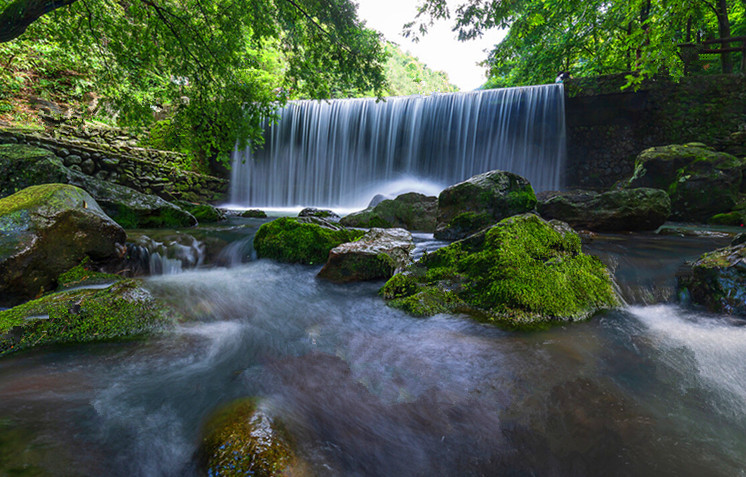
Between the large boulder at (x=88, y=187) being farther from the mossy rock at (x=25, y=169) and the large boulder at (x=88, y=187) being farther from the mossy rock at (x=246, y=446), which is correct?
the mossy rock at (x=246, y=446)

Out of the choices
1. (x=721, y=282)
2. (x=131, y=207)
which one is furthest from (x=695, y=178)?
(x=131, y=207)

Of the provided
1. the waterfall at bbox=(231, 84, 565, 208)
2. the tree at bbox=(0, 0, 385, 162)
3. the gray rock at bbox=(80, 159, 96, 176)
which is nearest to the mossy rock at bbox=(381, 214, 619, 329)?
the tree at bbox=(0, 0, 385, 162)

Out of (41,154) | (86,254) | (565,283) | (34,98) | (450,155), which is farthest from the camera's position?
(450,155)

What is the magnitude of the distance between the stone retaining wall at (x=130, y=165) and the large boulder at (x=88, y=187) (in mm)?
2620

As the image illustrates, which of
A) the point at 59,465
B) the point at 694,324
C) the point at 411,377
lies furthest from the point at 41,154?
the point at 694,324

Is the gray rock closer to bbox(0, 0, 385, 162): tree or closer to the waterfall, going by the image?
bbox(0, 0, 385, 162): tree

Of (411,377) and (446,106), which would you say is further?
(446,106)

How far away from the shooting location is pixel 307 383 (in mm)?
2045

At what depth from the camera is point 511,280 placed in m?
2.94

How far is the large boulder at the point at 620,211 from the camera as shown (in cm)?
624

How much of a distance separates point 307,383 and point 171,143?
16.8 ft

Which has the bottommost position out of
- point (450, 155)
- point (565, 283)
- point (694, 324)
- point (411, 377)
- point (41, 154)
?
point (411, 377)

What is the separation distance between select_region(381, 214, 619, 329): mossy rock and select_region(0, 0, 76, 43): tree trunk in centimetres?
524

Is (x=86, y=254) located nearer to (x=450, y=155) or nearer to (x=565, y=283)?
(x=565, y=283)
